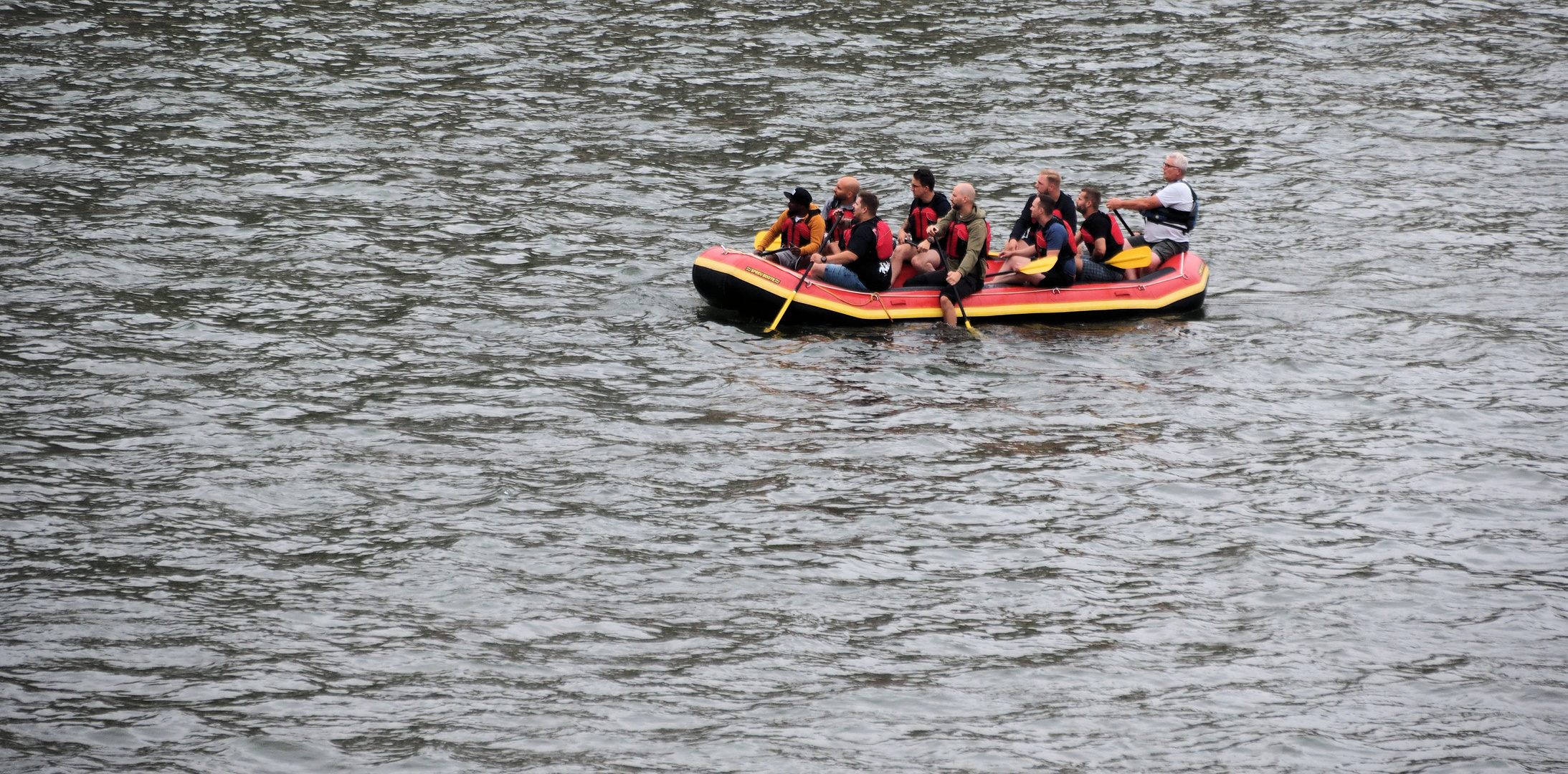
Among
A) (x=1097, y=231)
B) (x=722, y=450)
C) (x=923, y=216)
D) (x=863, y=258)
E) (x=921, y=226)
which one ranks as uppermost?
(x=923, y=216)

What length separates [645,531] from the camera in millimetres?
10578

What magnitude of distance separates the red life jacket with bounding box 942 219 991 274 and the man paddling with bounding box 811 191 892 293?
60 centimetres

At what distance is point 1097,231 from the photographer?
15430mm

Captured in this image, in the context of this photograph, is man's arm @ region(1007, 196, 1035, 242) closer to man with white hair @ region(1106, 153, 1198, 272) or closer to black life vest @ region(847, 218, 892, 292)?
man with white hair @ region(1106, 153, 1198, 272)

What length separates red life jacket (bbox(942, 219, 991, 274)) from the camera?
14.9 m

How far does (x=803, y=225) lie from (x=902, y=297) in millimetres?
1245

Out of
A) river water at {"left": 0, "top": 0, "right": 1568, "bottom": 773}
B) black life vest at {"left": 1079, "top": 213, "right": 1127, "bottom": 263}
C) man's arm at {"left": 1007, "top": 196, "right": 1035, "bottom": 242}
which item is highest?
man's arm at {"left": 1007, "top": 196, "right": 1035, "bottom": 242}

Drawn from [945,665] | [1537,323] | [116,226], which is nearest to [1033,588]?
[945,665]

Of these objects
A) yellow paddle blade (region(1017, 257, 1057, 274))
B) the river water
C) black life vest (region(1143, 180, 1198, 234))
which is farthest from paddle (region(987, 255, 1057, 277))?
black life vest (region(1143, 180, 1198, 234))

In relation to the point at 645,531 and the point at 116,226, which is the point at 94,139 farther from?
the point at 645,531

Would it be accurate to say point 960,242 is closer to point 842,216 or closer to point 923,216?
point 923,216

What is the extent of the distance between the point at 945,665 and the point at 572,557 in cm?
267

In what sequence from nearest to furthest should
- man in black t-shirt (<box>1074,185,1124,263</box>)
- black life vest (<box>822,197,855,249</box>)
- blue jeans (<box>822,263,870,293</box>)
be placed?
blue jeans (<box>822,263,870,293</box>) → black life vest (<box>822,197,855,249</box>) → man in black t-shirt (<box>1074,185,1124,263</box>)

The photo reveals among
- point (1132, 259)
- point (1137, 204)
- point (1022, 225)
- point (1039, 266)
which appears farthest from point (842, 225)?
point (1137, 204)
